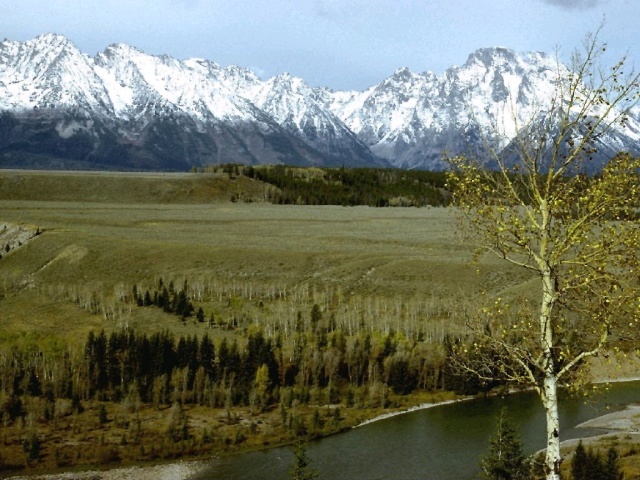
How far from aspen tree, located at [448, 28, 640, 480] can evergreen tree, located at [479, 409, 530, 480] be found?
2284cm

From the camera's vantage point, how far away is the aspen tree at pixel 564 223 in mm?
16062

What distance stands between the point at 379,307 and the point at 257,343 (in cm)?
2076

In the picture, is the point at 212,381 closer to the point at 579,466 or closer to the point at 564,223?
the point at 579,466

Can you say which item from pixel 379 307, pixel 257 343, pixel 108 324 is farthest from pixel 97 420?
pixel 379 307

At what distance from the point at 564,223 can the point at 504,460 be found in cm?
2543

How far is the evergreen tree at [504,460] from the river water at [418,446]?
7.64m

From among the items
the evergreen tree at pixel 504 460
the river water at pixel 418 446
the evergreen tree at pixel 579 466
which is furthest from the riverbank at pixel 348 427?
the evergreen tree at pixel 504 460

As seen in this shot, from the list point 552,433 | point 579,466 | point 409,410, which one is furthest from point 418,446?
point 552,433

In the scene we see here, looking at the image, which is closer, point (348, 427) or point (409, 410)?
point (348, 427)

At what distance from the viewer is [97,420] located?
63.6 m

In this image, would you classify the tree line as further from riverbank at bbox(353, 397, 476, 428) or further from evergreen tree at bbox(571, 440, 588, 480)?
evergreen tree at bbox(571, 440, 588, 480)

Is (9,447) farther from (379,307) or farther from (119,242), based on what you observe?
(119,242)

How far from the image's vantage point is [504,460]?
38.8m

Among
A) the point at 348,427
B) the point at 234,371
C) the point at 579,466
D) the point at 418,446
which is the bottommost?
the point at 348,427
